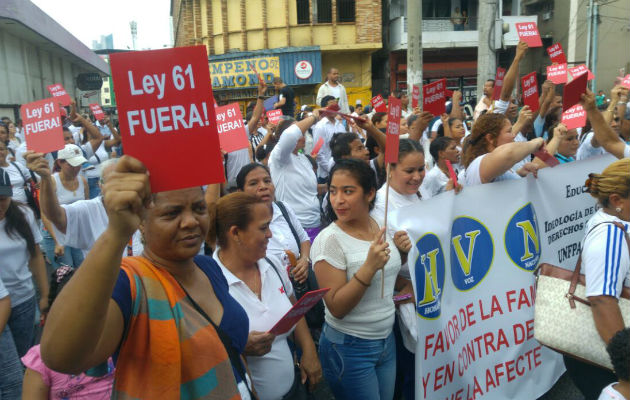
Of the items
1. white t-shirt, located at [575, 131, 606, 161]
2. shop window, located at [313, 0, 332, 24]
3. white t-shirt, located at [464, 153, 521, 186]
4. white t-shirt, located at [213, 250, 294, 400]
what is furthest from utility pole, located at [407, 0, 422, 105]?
shop window, located at [313, 0, 332, 24]

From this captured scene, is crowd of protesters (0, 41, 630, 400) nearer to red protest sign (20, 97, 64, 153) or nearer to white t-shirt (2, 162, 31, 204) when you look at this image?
red protest sign (20, 97, 64, 153)

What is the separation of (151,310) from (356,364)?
1.62 meters

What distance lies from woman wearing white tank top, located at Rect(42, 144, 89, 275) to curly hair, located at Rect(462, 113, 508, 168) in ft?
13.5

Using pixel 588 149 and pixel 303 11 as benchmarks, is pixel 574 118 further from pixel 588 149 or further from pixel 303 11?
pixel 303 11

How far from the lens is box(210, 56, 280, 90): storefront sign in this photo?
86.5 ft

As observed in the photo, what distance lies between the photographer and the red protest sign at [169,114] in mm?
1461

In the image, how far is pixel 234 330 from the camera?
69.2 inches

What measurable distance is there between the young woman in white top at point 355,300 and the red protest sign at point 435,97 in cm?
337

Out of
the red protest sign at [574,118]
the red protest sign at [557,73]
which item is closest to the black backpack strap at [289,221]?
the red protest sign at [574,118]

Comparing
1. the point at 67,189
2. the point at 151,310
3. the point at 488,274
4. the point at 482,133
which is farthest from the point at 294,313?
the point at 67,189

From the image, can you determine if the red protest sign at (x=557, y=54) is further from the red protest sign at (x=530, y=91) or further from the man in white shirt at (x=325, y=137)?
the man in white shirt at (x=325, y=137)

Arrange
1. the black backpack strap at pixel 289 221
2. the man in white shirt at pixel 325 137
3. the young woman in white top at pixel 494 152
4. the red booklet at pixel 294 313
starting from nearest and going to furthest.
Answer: the red booklet at pixel 294 313 < the young woman in white top at pixel 494 152 < the black backpack strap at pixel 289 221 < the man in white shirt at pixel 325 137

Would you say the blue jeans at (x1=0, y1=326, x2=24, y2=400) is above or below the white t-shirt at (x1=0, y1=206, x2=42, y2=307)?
below

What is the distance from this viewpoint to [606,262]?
2.45m
